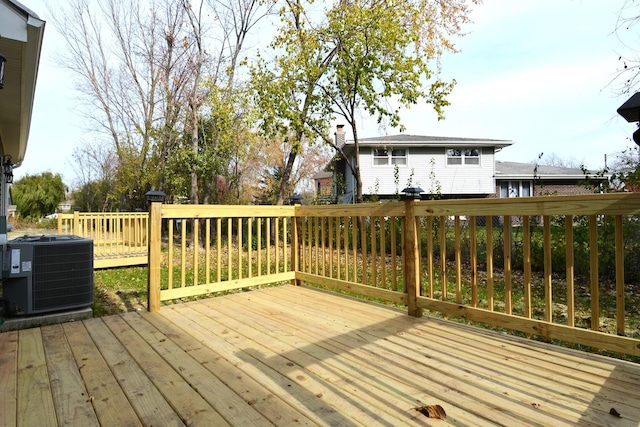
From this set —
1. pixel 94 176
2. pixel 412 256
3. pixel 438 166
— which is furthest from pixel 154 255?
pixel 94 176

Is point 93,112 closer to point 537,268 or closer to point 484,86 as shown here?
point 484,86

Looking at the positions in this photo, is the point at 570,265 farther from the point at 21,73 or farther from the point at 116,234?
the point at 116,234

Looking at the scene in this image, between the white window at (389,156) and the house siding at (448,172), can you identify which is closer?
the white window at (389,156)

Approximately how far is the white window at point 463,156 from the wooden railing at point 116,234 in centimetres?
1298

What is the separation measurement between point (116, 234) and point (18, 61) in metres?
5.46

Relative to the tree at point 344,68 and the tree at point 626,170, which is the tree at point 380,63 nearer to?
the tree at point 344,68

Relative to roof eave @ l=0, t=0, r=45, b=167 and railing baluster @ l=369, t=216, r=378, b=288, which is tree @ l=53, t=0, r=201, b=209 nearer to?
roof eave @ l=0, t=0, r=45, b=167

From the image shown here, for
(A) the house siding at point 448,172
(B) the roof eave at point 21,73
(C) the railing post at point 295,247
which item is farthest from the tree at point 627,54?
(A) the house siding at point 448,172

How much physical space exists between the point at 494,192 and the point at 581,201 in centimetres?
1603

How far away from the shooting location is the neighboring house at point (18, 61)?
2.32 metres

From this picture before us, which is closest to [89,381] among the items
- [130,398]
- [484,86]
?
[130,398]

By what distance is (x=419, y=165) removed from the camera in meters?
16.3

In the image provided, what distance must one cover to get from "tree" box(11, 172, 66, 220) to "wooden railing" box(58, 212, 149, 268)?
1607cm

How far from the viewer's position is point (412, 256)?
3.13 meters
